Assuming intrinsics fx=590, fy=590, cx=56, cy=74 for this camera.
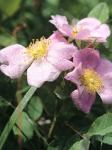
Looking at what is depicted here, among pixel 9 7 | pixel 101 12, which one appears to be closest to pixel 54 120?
pixel 101 12

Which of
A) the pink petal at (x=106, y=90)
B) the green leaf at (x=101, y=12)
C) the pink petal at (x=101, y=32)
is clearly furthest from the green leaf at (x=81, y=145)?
the green leaf at (x=101, y=12)

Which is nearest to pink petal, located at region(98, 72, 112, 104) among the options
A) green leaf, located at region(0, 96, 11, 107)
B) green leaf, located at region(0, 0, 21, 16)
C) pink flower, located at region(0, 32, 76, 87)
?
pink flower, located at region(0, 32, 76, 87)

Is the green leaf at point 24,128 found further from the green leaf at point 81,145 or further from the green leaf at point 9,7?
the green leaf at point 9,7

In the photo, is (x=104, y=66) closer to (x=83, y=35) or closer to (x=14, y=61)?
(x=83, y=35)

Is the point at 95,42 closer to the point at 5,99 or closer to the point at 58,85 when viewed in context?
the point at 58,85

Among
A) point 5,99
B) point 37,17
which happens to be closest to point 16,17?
point 37,17

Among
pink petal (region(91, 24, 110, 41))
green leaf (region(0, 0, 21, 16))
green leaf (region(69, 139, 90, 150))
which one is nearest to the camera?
green leaf (region(69, 139, 90, 150))

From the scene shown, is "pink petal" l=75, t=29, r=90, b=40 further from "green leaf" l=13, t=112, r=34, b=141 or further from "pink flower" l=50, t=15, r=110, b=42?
"green leaf" l=13, t=112, r=34, b=141
